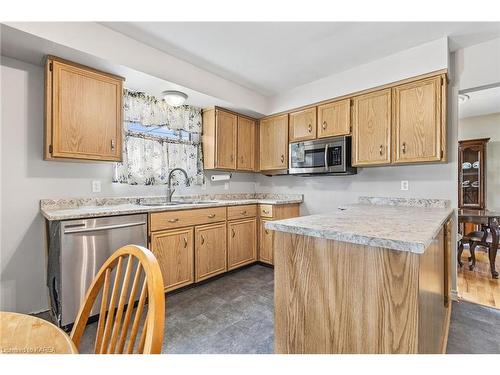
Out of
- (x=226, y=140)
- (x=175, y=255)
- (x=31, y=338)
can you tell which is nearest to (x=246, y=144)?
(x=226, y=140)

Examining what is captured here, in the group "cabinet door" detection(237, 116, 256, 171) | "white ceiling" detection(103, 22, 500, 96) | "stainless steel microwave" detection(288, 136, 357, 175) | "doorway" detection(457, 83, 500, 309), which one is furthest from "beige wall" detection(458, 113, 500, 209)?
"cabinet door" detection(237, 116, 256, 171)

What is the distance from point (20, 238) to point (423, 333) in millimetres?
2832

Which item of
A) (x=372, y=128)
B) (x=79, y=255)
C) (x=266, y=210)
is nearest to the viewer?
(x=79, y=255)

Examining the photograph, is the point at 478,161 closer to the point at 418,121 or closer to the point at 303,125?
the point at 418,121

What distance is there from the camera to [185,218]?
2.63 meters

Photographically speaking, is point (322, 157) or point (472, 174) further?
point (472, 174)

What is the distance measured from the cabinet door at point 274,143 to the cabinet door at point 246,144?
136 mm

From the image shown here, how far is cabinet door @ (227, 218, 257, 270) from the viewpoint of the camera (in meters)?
3.10

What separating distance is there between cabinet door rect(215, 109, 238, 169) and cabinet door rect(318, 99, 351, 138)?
1.16 metres

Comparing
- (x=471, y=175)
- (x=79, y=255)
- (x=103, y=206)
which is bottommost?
(x=79, y=255)

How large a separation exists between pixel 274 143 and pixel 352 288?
2787 mm

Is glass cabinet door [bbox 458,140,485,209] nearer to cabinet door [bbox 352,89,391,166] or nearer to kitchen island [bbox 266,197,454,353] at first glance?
cabinet door [bbox 352,89,391,166]

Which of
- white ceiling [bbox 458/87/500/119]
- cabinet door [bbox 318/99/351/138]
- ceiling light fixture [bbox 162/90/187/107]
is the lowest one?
cabinet door [bbox 318/99/351/138]
